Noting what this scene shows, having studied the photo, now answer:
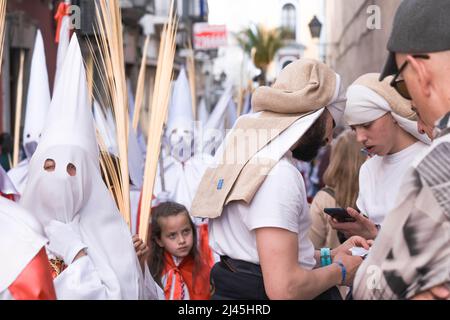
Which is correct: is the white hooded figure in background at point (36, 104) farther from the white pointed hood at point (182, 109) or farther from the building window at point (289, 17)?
the building window at point (289, 17)

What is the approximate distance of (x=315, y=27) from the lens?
6180 millimetres

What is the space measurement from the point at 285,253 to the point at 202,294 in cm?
230

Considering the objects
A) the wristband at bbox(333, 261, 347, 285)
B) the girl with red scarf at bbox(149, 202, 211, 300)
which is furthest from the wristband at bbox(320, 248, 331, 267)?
the girl with red scarf at bbox(149, 202, 211, 300)

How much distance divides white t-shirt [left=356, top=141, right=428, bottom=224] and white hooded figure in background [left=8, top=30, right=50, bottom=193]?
11.3ft

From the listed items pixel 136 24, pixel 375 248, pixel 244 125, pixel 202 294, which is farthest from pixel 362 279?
pixel 136 24

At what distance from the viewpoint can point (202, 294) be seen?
15.5 ft

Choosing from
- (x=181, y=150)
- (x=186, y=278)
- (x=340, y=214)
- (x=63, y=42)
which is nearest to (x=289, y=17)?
(x=181, y=150)

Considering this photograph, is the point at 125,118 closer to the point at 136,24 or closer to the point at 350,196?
the point at 350,196

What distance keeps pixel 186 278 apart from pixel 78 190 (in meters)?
1.73

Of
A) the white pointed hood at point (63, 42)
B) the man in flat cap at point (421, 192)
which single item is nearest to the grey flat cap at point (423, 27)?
the man in flat cap at point (421, 192)

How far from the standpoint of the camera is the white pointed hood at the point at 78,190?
126 inches

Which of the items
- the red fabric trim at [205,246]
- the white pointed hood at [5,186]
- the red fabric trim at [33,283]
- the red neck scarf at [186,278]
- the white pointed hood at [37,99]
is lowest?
the red fabric trim at [205,246]

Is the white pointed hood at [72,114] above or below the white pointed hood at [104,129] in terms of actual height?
above

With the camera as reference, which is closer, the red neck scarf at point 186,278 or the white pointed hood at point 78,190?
the white pointed hood at point 78,190
